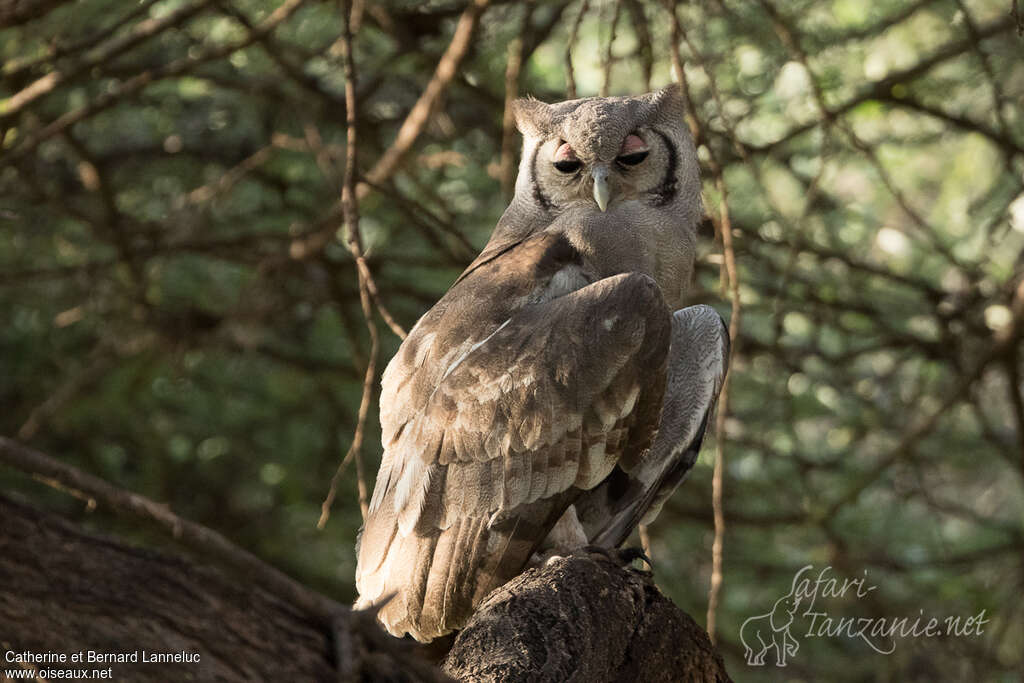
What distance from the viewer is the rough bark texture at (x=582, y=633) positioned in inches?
88.1

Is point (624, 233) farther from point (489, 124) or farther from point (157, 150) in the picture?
point (157, 150)

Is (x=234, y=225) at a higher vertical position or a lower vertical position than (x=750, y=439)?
higher

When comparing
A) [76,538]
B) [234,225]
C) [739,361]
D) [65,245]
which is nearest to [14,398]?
[65,245]

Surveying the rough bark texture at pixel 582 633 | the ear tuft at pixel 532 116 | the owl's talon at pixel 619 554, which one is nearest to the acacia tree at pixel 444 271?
the ear tuft at pixel 532 116

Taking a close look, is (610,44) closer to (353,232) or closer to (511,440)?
(353,232)

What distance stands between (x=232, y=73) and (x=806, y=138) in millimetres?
2678

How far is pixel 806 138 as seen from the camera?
5254 mm

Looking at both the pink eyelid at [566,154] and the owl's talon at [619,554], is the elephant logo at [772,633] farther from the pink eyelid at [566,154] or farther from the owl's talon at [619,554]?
the pink eyelid at [566,154]

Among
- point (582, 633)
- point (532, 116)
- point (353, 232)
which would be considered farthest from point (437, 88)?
point (582, 633)

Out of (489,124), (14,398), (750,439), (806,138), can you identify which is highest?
(489,124)

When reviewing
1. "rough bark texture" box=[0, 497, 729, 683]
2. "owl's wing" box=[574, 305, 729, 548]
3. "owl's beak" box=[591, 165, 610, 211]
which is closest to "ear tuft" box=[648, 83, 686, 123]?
"owl's beak" box=[591, 165, 610, 211]

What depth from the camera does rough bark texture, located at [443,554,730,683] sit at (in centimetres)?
224

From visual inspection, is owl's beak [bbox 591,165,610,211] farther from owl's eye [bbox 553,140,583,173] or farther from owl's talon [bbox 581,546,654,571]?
owl's talon [bbox 581,546,654,571]

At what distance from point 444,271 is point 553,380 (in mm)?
2540
